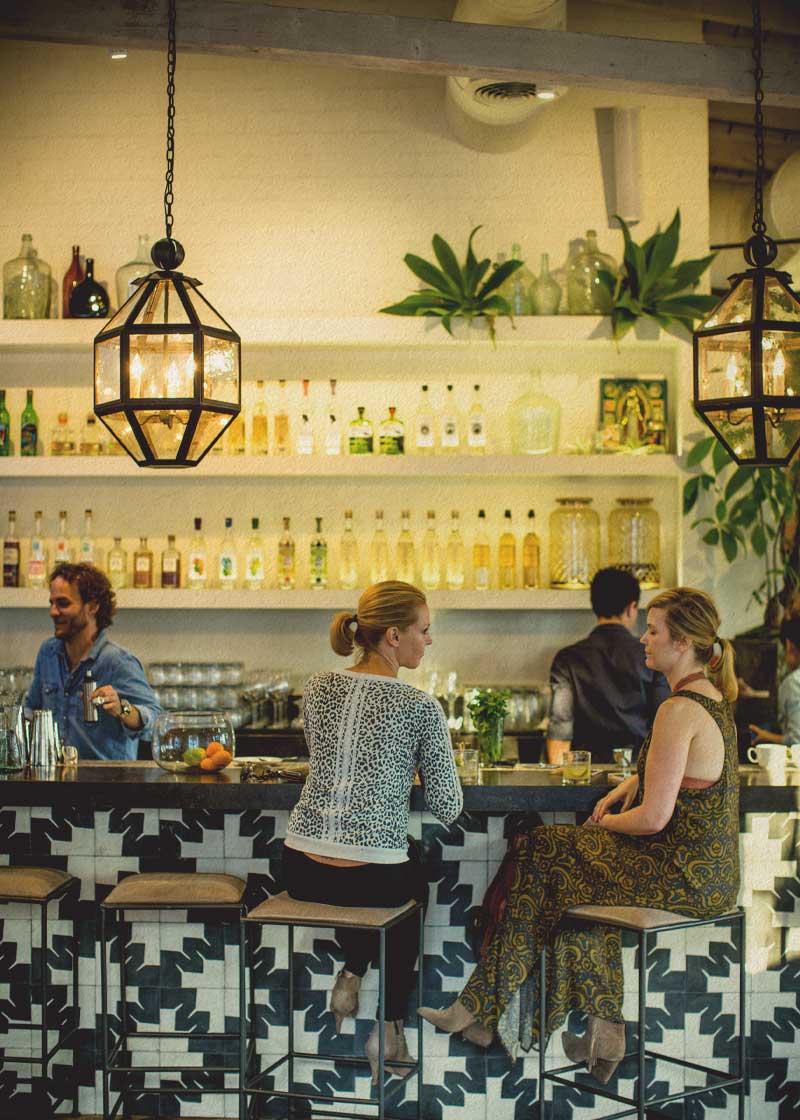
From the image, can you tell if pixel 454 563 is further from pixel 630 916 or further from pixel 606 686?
pixel 630 916

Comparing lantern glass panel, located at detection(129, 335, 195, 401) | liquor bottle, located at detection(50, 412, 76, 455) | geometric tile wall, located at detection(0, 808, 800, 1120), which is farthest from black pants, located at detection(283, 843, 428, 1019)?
liquor bottle, located at detection(50, 412, 76, 455)

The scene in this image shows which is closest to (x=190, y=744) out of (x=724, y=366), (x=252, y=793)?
(x=252, y=793)

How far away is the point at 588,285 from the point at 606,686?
71.8 inches

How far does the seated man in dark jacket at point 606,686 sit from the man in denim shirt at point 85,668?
1461 millimetres

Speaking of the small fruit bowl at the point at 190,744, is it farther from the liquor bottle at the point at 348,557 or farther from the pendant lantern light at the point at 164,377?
the liquor bottle at the point at 348,557

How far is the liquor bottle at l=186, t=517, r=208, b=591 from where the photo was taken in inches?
215

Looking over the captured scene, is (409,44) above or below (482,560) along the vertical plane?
above

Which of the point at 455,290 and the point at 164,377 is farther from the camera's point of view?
the point at 455,290

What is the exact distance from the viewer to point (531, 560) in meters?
5.39

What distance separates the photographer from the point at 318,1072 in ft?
11.4

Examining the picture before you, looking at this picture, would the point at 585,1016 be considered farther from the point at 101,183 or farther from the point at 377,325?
the point at 101,183

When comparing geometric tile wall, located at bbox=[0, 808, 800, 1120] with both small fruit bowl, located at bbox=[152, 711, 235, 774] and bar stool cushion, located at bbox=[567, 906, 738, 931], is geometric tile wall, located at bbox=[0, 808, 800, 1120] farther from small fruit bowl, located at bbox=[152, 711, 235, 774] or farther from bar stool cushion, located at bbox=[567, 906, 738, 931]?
bar stool cushion, located at bbox=[567, 906, 738, 931]

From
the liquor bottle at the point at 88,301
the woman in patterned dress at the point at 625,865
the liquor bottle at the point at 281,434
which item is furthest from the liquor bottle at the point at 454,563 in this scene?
the woman in patterned dress at the point at 625,865

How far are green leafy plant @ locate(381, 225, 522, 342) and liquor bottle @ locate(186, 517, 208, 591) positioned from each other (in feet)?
4.28
